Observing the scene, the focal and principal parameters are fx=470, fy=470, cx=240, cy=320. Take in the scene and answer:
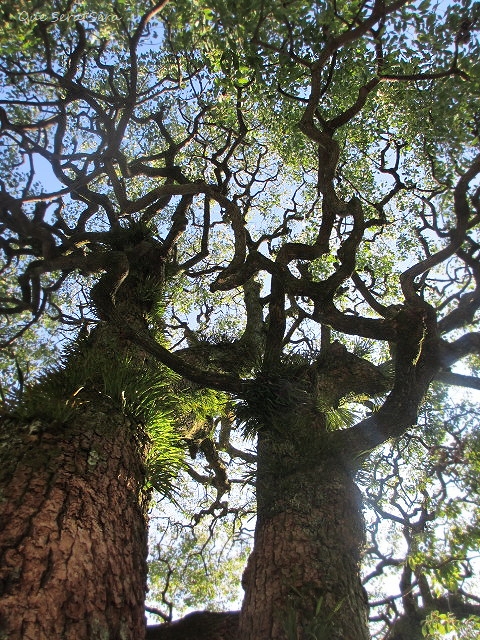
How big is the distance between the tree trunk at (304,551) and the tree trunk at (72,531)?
2.68 ft

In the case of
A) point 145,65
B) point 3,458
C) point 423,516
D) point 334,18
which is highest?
point 145,65

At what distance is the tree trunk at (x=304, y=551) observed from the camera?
9.64 feet

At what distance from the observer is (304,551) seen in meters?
3.39

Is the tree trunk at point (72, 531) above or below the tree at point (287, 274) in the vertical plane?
below

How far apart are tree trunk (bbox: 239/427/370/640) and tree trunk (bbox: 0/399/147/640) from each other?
82 centimetres

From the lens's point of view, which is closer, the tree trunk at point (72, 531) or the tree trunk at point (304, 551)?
the tree trunk at point (72, 531)

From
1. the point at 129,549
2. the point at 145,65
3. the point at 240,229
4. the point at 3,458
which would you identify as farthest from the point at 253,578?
the point at 145,65

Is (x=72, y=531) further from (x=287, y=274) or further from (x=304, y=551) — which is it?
(x=287, y=274)

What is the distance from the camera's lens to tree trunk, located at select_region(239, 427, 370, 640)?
2938 millimetres

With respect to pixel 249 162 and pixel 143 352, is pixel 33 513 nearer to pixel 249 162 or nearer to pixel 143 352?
pixel 143 352

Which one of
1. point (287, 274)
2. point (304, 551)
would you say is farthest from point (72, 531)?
point (287, 274)

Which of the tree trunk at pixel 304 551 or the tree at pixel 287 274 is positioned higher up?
the tree at pixel 287 274

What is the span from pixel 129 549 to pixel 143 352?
8.47 ft

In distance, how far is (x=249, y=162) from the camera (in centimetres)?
1165
